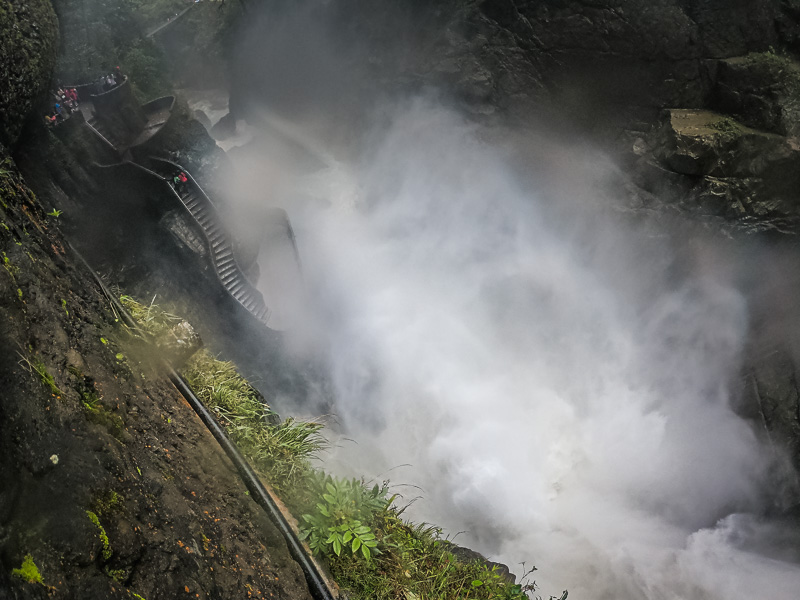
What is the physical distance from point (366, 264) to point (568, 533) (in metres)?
11.4

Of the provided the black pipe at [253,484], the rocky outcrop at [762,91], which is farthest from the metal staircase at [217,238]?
the rocky outcrop at [762,91]

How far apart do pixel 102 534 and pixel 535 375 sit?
14243mm

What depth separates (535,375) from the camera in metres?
15.3

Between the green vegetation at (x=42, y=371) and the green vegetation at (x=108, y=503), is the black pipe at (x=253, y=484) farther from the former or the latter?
the green vegetation at (x=42, y=371)

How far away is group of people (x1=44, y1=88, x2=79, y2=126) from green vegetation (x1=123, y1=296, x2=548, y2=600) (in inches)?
381

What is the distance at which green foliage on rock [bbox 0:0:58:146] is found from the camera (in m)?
7.63

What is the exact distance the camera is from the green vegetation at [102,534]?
2.27 meters

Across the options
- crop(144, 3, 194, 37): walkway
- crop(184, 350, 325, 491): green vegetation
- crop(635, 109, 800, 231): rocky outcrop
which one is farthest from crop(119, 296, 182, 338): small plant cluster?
crop(144, 3, 194, 37): walkway

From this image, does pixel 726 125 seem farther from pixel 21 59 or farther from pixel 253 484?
pixel 21 59

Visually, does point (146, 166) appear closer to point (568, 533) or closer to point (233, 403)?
point (233, 403)

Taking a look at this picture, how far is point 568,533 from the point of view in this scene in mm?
11508

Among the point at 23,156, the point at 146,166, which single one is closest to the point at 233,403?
the point at 23,156

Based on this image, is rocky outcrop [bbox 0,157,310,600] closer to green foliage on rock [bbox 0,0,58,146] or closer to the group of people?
green foliage on rock [bbox 0,0,58,146]

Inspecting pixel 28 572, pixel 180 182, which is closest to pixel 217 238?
pixel 180 182
